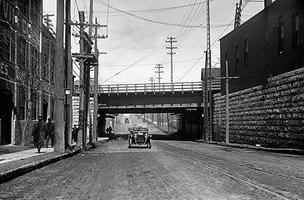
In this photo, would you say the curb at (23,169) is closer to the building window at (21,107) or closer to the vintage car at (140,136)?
the building window at (21,107)

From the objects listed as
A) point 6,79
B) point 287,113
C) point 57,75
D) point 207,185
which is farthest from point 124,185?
point 287,113

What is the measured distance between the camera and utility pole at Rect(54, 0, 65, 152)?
2241cm

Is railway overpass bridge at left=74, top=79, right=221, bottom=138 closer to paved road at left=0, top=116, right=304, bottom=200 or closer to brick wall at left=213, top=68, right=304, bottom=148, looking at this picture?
brick wall at left=213, top=68, right=304, bottom=148

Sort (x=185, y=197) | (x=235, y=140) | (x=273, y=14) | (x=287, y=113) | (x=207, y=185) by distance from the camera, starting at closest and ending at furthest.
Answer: (x=185, y=197) < (x=207, y=185) < (x=287, y=113) < (x=273, y=14) < (x=235, y=140)

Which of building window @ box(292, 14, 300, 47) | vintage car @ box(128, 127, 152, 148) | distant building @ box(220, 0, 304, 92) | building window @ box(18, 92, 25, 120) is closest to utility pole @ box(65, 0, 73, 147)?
building window @ box(18, 92, 25, 120)

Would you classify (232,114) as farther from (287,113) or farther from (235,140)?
(287,113)

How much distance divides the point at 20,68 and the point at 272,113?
60.3 feet

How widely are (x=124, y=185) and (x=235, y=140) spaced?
115 feet

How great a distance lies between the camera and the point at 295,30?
30156 mm

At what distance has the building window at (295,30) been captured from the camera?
29.7 m

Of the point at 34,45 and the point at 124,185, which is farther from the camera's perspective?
the point at 34,45

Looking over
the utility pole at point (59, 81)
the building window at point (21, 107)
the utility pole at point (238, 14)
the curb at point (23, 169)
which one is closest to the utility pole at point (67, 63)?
the utility pole at point (59, 81)

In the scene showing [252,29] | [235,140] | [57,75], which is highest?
[252,29]

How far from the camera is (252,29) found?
1556 inches
